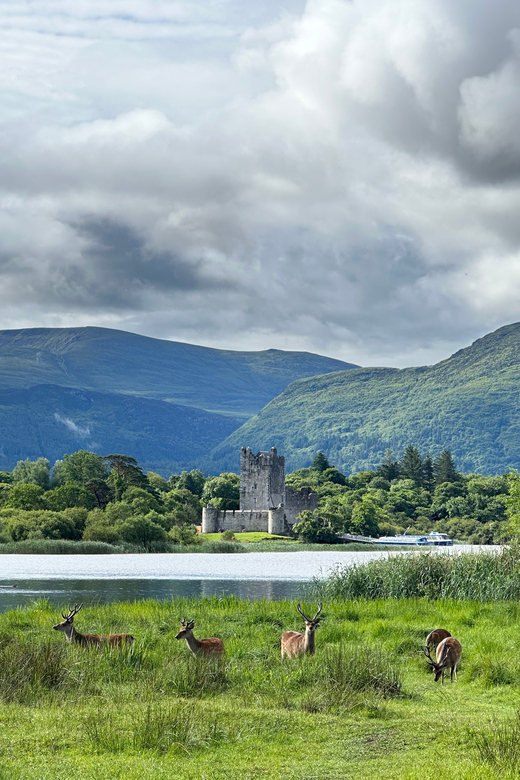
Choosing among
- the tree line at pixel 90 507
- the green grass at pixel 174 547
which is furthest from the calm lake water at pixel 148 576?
the tree line at pixel 90 507

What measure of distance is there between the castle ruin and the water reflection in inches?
2423

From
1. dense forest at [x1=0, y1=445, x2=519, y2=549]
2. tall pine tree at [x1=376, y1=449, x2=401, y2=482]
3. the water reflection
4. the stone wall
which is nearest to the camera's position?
the water reflection

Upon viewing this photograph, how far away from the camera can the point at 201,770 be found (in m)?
9.32

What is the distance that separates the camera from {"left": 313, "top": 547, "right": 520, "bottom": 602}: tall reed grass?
24422 mm

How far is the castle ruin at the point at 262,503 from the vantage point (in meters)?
109

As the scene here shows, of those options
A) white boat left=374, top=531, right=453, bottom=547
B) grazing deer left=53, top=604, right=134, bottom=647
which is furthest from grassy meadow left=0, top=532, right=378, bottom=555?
grazing deer left=53, top=604, right=134, bottom=647

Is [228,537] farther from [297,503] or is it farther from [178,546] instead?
[297,503]

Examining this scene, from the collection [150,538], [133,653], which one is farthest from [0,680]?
[150,538]

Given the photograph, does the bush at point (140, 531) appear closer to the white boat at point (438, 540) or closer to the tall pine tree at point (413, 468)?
the white boat at point (438, 540)

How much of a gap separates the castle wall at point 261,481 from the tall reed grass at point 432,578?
94390 millimetres

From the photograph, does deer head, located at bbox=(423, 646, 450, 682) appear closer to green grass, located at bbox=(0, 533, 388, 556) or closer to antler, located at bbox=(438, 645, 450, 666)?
antler, located at bbox=(438, 645, 450, 666)

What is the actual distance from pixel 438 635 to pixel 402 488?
117019 millimetres

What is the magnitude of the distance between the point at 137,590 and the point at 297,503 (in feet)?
264

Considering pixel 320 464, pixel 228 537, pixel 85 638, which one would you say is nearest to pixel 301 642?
pixel 85 638
